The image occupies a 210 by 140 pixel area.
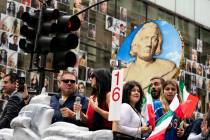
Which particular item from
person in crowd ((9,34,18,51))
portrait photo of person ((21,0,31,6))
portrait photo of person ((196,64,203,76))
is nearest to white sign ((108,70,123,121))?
Answer: person in crowd ((9,34,18,51))

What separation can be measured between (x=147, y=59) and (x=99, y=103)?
5246mm

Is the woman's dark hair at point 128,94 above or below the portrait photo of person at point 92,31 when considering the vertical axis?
below

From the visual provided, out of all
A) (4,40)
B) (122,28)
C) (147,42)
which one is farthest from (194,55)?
(147,42)

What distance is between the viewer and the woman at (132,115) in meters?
7.18

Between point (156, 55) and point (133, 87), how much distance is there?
447 centimetres

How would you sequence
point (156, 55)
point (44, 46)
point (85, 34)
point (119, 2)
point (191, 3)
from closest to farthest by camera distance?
point (44, 46)
point (156, 55)
point (85, 34)
point (119, 2)
point (191, 3)

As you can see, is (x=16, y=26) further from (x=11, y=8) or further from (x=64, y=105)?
(x=64, y=105)

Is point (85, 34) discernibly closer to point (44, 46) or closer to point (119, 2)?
point (119, 2)

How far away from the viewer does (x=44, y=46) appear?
374 inches

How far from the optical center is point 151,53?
483 inches

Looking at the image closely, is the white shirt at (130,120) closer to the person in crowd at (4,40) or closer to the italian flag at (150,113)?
the italian flag at (150,113)

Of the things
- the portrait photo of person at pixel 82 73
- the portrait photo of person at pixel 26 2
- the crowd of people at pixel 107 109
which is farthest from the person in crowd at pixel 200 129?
the portrait photo of person at pixel 82 73

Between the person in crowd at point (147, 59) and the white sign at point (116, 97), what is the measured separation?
181 inches

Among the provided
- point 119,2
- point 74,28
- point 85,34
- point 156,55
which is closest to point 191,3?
point 119,2
